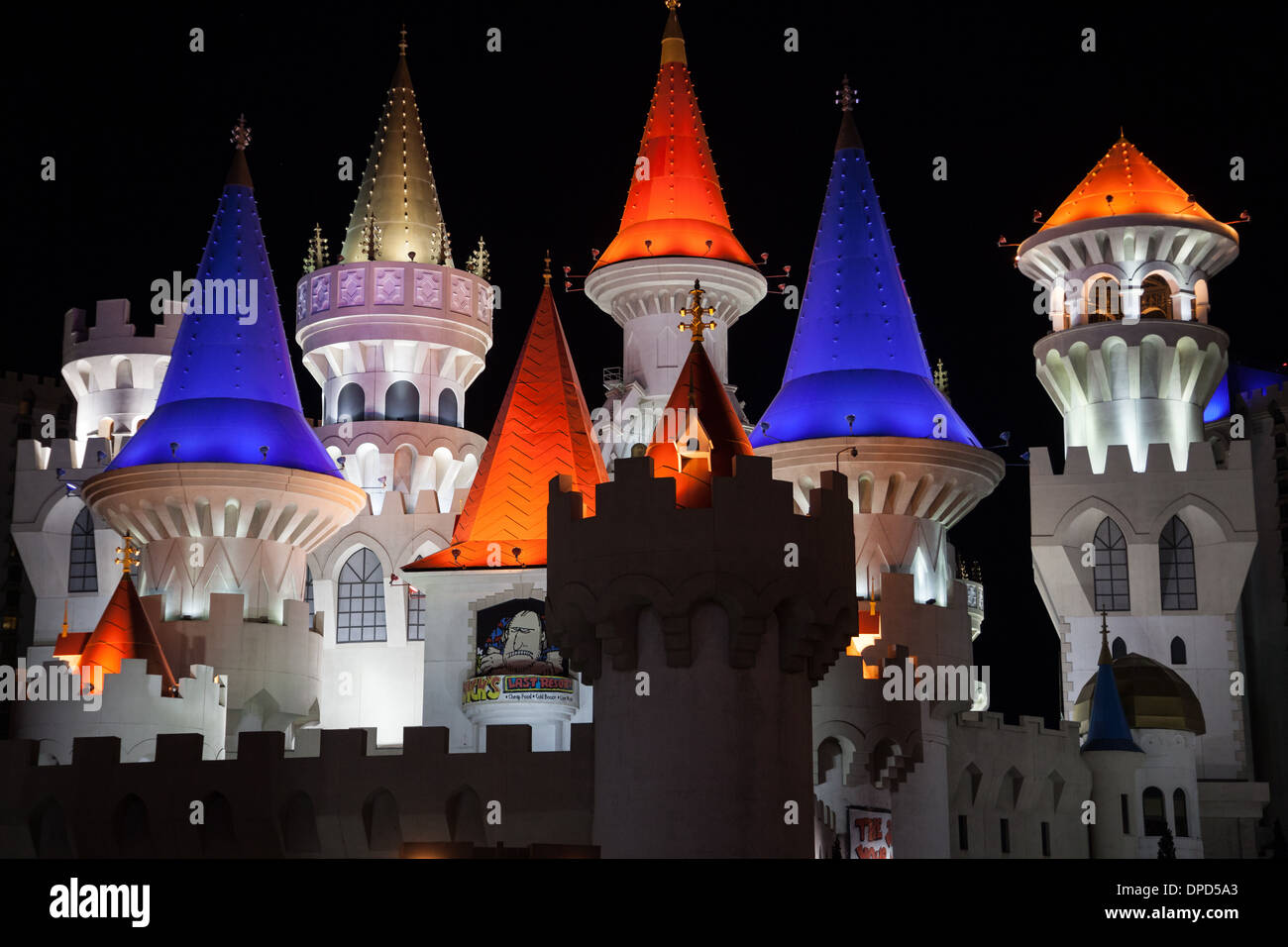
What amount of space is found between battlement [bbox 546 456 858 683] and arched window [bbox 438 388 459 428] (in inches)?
936

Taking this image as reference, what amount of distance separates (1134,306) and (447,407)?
634 inches

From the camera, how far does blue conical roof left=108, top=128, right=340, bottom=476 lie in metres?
45.4

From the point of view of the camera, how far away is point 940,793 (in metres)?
41.4

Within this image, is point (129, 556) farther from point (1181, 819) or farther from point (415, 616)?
point (1181, 819)

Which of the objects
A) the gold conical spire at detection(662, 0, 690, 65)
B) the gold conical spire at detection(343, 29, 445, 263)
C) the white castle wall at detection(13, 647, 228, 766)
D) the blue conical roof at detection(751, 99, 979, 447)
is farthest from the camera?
the gold conical spire at detection(343, 29, 445, 263)

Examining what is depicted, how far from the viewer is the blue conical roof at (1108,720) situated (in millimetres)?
45906

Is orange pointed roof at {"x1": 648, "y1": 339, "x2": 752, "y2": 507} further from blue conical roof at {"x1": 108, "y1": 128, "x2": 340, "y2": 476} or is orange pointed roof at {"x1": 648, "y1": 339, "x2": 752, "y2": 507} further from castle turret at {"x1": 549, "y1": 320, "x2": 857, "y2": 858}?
blue conical roof at {"x1": 108, "y1": 128, "x2": 340, "y2": 476}

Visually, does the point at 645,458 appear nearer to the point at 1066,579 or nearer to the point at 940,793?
the point at 940,793

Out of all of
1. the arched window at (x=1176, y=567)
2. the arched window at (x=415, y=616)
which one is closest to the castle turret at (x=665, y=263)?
the arched window at (x=415, y=616)

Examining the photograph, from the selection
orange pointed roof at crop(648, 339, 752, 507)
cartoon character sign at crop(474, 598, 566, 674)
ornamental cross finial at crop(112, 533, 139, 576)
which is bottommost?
cartoon character sign at crop(474, 598, 566, 674)

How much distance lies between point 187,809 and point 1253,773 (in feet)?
87.3

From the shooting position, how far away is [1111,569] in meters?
53.7

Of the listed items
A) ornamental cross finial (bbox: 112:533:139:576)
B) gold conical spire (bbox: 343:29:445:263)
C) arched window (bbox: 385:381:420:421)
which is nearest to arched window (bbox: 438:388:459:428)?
arched window (bbox: 385:381:420:421)

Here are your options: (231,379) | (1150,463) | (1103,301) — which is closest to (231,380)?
(231,379)
